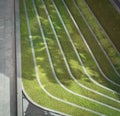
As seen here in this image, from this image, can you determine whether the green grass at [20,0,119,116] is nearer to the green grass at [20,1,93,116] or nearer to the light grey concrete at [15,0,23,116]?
the green grass at [20,1,93,116]

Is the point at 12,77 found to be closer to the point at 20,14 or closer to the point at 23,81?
the point at 23,81

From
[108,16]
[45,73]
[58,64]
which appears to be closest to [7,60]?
[45,73]

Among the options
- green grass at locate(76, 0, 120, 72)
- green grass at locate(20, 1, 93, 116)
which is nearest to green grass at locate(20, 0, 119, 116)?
green grass at locate(20, 1, 93, 116)

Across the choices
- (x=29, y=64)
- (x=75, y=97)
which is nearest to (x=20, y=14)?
(x=29, y=64)

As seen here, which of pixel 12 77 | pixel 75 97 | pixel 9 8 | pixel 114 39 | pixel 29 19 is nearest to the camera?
pixel 75 97

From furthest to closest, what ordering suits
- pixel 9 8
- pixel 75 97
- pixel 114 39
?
pixel 9 8 → pixel 114 39 → pixel 75 97
